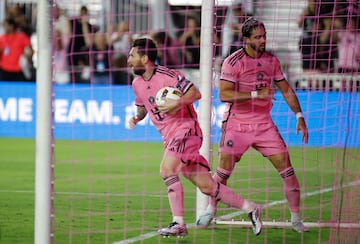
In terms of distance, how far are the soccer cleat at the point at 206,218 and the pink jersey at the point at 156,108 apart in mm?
1079

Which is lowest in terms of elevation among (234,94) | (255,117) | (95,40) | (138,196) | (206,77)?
(138,196)

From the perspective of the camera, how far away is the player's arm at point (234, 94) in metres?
9.23

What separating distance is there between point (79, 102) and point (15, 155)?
2.90m

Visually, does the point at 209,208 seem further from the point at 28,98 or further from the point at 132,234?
the point at 28,98

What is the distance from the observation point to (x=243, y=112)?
9.65 meters

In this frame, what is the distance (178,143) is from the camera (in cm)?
864

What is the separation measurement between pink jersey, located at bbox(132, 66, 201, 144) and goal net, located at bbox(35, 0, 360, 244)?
1.15ft

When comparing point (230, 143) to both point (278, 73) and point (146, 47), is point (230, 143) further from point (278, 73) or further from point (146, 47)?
point (146, 47)

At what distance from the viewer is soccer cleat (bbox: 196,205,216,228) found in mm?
9484

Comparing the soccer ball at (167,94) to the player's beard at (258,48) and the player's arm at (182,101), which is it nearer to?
the player's arm at (182,101)

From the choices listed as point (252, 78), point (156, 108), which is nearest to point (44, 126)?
point (156, 108)

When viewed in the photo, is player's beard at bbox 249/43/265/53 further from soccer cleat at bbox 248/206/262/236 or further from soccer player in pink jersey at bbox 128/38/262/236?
soccer cleat at bbox 248/206/262/236

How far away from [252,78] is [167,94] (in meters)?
1.22

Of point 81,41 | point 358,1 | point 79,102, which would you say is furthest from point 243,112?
point 79,102
